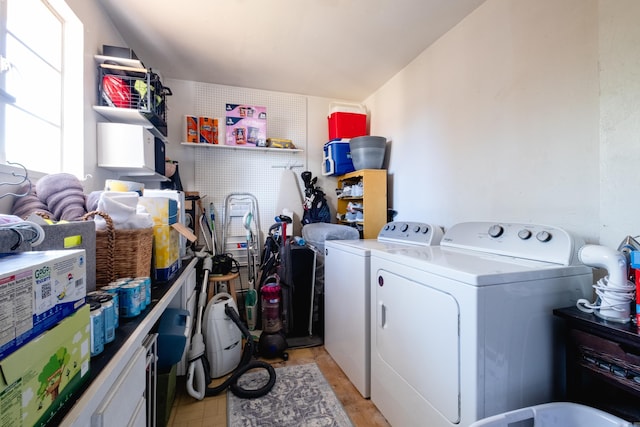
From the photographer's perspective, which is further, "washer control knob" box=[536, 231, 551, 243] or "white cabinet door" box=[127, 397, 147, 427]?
"washer control knob" box=[536, 231, 551, 243]

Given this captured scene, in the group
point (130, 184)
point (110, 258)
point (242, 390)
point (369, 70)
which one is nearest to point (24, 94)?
point (130, 184)

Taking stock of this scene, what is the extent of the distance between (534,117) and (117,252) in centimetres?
214

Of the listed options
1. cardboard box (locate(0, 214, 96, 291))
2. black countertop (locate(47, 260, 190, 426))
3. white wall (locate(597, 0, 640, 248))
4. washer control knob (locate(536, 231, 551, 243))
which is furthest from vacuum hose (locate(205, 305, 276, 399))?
white wall (locate(597, 0, 640, 248))

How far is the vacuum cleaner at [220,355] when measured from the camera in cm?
173

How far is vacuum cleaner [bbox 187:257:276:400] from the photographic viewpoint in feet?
5.67

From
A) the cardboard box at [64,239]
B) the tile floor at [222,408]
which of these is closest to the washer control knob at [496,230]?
the tile floor at [222,408]

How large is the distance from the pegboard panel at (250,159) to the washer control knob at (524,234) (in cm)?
240

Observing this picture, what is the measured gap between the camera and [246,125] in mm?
2977

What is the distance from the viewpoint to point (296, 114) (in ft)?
11.0

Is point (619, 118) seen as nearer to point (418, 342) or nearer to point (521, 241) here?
point (521, 241)

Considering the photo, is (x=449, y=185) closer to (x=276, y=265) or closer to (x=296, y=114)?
(x=276, y=265)

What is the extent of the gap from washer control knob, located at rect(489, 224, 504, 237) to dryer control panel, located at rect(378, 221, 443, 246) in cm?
44

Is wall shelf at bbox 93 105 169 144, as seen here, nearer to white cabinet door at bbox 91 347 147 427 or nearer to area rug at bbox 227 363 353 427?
white cabinet door at bbox 91 347 147 427

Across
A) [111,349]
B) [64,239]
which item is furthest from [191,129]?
[111,349]
